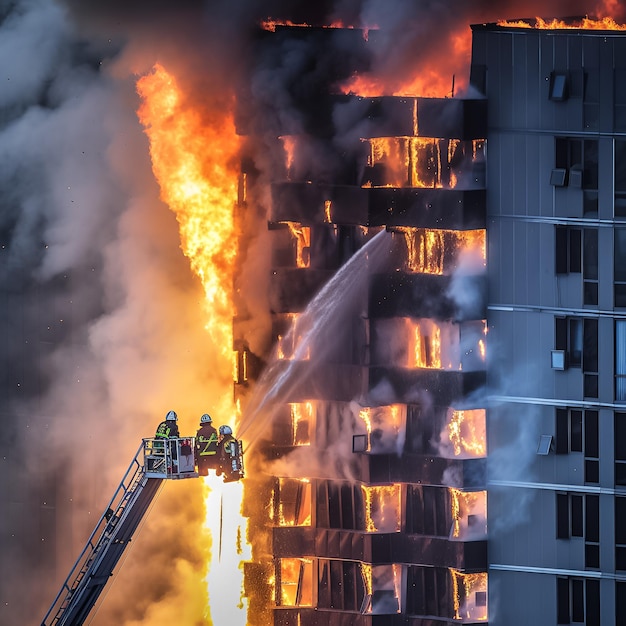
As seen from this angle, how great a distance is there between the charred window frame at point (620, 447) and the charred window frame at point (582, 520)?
1.93 feet

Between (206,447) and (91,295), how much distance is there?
7561 millimetres

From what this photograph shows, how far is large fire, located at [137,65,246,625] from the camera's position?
27.8 metres

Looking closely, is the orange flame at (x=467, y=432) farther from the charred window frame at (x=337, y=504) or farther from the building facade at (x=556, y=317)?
the charred window frame at (x=337, y=504)

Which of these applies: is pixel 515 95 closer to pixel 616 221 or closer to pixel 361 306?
pixel 616 221

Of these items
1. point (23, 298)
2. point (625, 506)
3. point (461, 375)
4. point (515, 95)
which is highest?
point (515, 95)

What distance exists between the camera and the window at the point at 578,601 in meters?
26.5

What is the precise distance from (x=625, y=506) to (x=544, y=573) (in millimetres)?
2115

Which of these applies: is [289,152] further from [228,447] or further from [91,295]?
[91,295]

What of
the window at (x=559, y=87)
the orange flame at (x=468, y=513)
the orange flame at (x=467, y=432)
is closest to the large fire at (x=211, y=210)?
Result: the orange flame at (x=468, y=513)

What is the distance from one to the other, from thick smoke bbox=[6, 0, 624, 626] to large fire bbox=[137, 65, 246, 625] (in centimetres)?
81

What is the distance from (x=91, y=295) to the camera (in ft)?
99.9

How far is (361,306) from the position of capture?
26.6 m

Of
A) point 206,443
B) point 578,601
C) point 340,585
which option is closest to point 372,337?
point 206,443

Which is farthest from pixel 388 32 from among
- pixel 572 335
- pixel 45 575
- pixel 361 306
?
pixel 45 575
